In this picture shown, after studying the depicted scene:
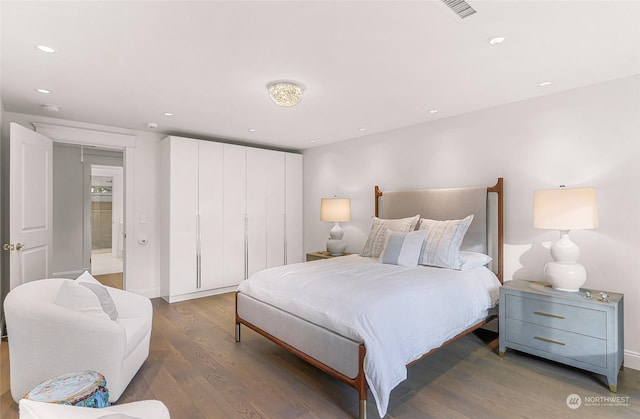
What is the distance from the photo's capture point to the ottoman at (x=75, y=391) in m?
1.49

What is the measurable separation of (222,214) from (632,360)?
480 centimetres

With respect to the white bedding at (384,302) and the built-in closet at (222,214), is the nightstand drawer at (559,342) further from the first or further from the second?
the built-in closet at (222,214)

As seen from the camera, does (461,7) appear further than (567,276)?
No

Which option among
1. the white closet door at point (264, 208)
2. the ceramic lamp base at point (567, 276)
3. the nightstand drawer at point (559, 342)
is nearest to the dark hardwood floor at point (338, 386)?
the nightstand drawer at point (559, 342)

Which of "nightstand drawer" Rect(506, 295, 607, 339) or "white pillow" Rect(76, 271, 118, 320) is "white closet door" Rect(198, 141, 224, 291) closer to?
"white pillow" Rect(76, 271, 118, 320)

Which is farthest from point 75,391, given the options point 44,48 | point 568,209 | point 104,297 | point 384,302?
point 568,209

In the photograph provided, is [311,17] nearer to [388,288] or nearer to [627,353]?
[388,288]

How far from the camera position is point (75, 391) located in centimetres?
154

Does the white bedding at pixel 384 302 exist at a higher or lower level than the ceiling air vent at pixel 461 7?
lower

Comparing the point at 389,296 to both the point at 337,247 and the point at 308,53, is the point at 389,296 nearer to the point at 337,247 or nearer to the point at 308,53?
the point at 308,53

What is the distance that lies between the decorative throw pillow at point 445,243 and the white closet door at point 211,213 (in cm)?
303

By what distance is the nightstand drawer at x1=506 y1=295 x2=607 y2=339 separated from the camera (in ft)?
7.75

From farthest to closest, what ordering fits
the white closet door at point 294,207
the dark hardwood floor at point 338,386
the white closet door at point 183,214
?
the white closet door at point 294,207
the white closet door at point 183,214
the dark hardwood floor at point 338,386

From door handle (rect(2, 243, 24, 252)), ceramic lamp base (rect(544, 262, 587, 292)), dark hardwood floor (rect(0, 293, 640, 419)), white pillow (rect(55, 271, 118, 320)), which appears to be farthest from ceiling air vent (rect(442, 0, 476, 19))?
door handle (rect(2, 243, 24, 252))
